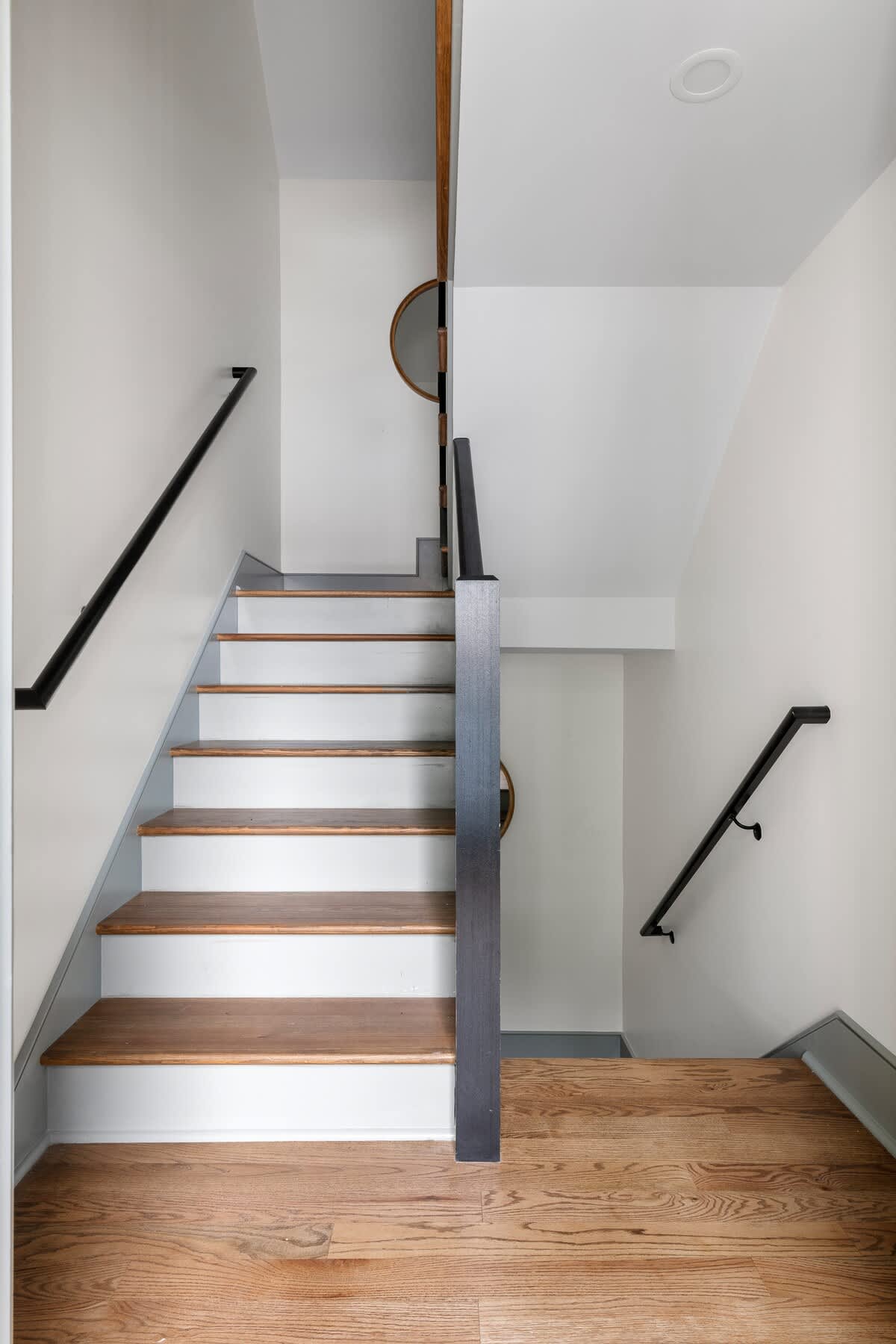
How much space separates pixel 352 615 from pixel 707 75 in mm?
1992

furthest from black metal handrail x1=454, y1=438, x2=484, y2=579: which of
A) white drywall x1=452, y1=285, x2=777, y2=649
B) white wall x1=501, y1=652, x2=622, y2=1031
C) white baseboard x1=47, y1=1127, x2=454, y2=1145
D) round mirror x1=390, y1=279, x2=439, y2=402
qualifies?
round mirror x1=390, y1=279, x2=439, y2=402

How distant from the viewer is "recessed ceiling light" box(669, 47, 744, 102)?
157 centimetres

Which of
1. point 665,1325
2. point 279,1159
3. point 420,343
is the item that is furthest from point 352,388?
point 665,1325

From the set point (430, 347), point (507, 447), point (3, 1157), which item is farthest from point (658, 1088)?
point (430, 347)

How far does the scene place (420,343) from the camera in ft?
14.3

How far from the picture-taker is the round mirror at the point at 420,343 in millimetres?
4336

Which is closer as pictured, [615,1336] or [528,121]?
[615,1336]

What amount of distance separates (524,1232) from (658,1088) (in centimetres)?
53

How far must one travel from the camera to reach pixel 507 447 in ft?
8.89

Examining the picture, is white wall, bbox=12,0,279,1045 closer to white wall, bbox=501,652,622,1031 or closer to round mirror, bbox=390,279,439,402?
round mirror, bbox=390,279,439,402

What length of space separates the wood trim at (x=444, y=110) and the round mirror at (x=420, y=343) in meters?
1.87

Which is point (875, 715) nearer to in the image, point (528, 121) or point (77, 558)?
point (528, 121)

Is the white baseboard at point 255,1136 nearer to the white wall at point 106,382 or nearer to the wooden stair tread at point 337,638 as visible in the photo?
the white wall at point 106,382

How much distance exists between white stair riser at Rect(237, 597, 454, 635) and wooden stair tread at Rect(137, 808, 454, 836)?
947mm
